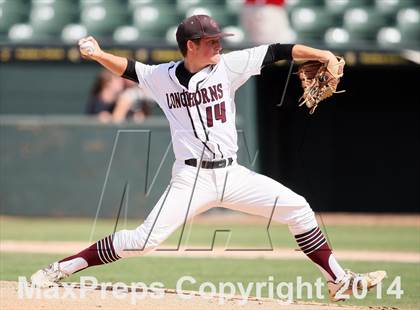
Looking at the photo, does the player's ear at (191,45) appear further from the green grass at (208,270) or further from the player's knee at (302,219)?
the green grass at (208,270)

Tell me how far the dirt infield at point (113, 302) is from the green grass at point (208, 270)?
0.95 meters

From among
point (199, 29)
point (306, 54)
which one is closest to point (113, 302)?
point (199, 29)

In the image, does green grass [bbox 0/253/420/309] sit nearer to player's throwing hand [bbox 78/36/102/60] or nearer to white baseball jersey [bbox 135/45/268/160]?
white baseball jersey [bbox 135/45/268/160]

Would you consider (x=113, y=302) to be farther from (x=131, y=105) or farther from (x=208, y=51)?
(x=131, y=105)

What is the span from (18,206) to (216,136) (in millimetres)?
7699

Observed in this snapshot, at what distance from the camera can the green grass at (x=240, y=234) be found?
10648 millimetres

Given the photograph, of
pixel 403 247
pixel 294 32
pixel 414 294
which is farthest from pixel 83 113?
pixel 414 294

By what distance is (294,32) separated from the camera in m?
14.7

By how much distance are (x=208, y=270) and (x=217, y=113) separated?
285 centimetres

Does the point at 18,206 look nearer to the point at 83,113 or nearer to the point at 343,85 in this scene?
the point at 83,113

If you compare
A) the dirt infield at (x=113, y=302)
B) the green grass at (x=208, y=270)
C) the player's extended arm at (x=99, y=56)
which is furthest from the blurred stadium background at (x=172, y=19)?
the dirt infield at (x=113, y=302)

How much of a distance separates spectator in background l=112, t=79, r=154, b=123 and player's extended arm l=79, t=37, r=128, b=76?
7.22 meters

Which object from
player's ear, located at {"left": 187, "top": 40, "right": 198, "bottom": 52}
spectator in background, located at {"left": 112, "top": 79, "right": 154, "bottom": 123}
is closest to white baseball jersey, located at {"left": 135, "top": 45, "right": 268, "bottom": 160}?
player's ear, located at {"left": 187, "top": 40, "right": 198, "bottom": 52}

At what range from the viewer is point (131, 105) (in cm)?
1357
